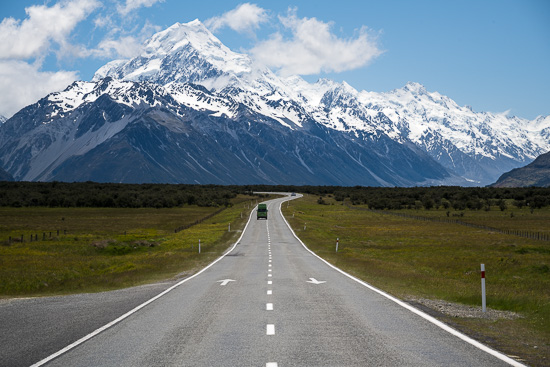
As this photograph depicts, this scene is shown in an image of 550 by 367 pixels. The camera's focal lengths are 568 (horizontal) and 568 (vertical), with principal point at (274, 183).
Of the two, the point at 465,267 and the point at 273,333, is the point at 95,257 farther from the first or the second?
the point at 273,333

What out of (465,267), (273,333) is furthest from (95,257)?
(273,333)

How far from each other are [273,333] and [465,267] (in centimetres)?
2963

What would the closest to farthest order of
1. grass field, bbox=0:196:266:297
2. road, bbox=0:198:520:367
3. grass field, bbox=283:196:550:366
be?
road, bbox=0:198:520:367 < grass field, bbox=283:196:550:366 < grass field, bbox=0:196:266:297

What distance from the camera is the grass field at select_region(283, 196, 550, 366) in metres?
13.8

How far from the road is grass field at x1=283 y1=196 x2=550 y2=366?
141cm

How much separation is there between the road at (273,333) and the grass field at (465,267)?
4.63 feet

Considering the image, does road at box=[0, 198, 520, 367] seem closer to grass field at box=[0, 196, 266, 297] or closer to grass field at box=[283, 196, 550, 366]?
grass field at box=[283, 196, 550, 366]

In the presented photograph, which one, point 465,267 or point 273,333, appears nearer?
point 273,333

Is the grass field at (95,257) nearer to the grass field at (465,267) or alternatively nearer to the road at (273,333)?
the road at (273,333)

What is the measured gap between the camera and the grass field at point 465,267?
1383 centimetres

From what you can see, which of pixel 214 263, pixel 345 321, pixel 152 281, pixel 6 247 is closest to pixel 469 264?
pixel 214 263

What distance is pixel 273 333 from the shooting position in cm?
1283

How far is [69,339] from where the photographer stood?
1245 centimetres

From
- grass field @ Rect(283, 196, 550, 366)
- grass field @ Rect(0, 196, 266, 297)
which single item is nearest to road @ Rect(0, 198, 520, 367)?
grass field @ Rect(283, 196, 550, 366)
